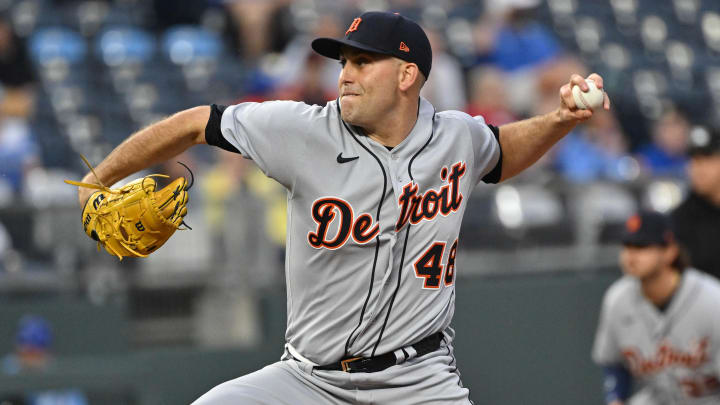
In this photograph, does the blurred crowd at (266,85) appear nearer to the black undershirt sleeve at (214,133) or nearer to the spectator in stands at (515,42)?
the spectator in stands at (515,42)

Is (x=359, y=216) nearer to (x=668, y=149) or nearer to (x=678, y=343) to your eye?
(x=678, y=343)

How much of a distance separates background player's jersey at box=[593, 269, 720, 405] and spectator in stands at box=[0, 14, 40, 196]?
401 centimetres

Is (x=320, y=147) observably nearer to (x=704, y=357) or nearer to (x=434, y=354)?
(x=434, y=354)

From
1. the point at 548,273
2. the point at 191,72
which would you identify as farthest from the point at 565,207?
the point at 191,72

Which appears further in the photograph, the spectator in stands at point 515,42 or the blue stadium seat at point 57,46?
the spectator in stands at point 515,42

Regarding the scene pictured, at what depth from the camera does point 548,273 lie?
7.91 meters

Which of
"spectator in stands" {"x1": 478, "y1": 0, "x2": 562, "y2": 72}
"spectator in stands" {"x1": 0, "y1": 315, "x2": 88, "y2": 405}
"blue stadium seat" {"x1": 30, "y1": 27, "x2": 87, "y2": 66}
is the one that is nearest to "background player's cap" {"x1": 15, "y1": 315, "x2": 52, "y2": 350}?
"spectator in stands" {"x1": 0, "y1": 315, "x2": 88, "y2": 405}

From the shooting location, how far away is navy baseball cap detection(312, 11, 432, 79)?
365 centimetres

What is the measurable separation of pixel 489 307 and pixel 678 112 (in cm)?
307

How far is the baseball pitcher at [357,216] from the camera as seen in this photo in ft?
11.9

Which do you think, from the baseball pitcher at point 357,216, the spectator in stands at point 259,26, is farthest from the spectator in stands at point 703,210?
the spectator in stands at point 259,26

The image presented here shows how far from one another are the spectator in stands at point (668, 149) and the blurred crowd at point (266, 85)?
0.01 m

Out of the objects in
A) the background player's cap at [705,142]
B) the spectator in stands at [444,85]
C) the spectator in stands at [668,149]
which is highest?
the spectator in stands at [444,85]

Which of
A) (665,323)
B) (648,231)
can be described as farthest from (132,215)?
(665,323)
